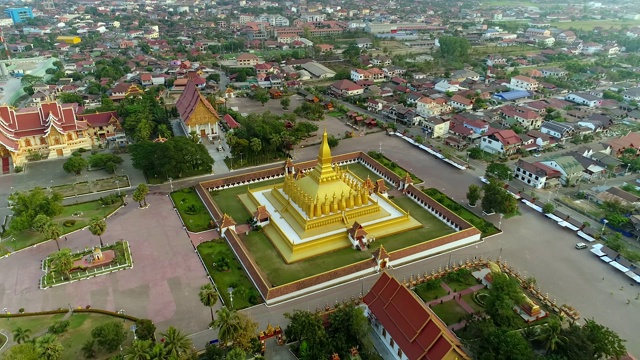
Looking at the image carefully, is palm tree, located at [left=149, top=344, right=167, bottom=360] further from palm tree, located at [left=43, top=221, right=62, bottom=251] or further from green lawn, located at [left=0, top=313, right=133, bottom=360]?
palm tree, located at [left=43, top=221, right=62, bottom=251]

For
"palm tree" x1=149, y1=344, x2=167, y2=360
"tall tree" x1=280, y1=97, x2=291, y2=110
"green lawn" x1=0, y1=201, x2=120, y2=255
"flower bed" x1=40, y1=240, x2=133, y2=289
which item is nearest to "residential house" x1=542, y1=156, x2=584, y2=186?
"tall tree" x1=280, y1=97, x2=291, y2=110

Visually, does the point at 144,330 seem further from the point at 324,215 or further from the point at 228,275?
the point at 324,215

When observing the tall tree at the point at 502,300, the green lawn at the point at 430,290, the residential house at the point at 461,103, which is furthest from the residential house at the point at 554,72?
the tall tree at the point at 502,300

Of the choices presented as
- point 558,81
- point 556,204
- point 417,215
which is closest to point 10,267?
point 417,215

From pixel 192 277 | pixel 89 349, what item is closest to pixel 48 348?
pixel 89 349

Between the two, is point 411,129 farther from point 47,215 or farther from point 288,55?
point 288,55

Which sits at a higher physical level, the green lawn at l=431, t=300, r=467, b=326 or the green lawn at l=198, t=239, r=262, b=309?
the green lawn at l=431, t=300, r=467, b=326
